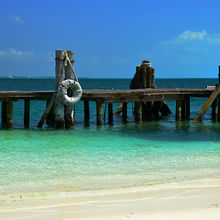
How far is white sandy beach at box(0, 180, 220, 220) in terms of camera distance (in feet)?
21.0

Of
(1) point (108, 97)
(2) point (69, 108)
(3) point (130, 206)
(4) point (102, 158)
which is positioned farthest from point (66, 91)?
(3) point (130, 206)

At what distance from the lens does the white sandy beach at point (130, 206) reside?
641cm

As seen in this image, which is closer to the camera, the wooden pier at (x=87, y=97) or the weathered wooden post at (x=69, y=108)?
the wooden pier at (x=87, y=97)

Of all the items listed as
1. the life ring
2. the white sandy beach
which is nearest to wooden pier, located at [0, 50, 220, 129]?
the life ring

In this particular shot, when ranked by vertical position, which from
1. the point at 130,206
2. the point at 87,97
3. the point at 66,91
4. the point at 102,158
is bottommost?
the point at 130,206

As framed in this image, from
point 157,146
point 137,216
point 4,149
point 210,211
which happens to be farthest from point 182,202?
point 4,149

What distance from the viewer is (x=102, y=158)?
12.0 meters

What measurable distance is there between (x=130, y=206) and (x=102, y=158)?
16.7 feet

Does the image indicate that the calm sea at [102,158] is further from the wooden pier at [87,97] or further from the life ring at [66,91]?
the life ring at [66,91]

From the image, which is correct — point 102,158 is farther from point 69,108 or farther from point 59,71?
point 59,71

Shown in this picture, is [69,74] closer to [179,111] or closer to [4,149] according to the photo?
[4,149]

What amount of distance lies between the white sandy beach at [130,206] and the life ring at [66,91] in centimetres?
969

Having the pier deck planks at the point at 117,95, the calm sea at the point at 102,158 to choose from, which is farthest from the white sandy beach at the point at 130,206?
the pier deck planks at the point at 117,95

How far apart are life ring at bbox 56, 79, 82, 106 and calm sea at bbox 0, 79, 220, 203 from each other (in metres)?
1.42
